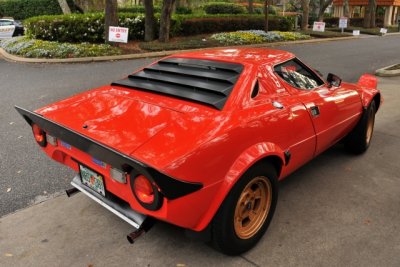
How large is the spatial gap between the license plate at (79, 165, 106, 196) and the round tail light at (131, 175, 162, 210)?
0.48 m

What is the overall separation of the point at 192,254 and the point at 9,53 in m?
13.1

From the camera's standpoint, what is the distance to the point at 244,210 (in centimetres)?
278

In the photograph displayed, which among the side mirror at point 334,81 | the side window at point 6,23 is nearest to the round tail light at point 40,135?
the side mirror at point 334,81

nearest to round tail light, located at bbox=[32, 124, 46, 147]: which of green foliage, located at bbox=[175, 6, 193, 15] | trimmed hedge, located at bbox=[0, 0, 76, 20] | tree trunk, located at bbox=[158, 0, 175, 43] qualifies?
tree trunk, located at bbox=[158, 0, 175, 43]

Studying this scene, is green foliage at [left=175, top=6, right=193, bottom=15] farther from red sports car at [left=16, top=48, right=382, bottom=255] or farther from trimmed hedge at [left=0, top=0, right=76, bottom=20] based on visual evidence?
red sports car at [left=16, top=48, right=382, bottom=255]

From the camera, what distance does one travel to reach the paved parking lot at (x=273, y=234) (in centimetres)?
274

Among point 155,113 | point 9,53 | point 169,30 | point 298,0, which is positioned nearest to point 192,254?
point 155,113

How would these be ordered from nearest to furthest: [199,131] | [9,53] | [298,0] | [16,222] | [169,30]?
[199,131] < [16,222] < [9,53] < [169,30] < [298,0]

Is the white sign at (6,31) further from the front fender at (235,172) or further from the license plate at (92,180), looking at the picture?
the front fender at (235,172)

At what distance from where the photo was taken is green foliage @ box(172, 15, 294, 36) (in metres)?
17.9

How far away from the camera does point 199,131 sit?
8.04 feet

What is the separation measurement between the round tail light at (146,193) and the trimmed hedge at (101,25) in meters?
13.3

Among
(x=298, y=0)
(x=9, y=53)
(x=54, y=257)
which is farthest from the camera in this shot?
(x=298, y=0)

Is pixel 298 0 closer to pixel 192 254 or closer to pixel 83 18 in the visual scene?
pixel 83 18
